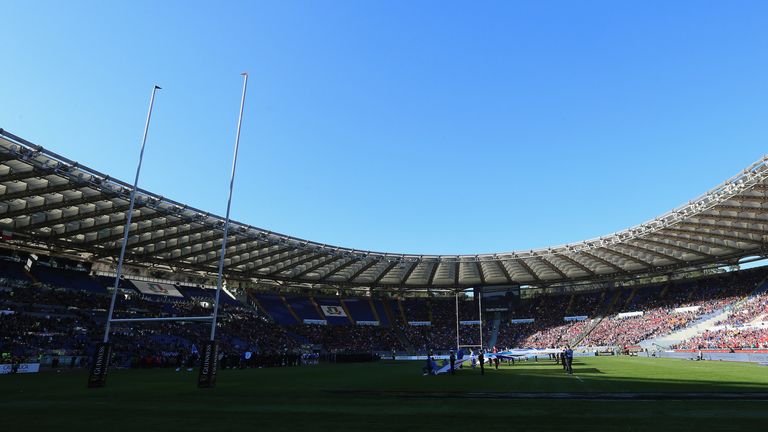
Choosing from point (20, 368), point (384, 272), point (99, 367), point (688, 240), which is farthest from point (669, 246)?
point (20, 368)

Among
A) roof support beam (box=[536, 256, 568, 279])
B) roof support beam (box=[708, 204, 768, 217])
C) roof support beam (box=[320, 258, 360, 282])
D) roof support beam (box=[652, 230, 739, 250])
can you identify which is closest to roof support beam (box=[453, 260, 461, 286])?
roof support beam (box=[536, 256, 568, 279])

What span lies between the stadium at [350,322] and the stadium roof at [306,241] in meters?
0.19

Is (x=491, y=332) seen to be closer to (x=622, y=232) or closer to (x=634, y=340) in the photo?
(x=634, y=340)

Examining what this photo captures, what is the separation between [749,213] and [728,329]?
50.7 feet

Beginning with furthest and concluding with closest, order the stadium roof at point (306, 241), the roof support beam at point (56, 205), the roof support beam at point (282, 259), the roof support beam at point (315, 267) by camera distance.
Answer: the roof support beam at point (315, 267) → the roof support beam at point (282, 259) → the roof support beam at point (56, 205) → the stadium roof at point (306, 241)

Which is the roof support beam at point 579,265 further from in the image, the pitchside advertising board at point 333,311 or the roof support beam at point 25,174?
the roof support beam at point 25,174

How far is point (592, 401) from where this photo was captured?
13.4 m

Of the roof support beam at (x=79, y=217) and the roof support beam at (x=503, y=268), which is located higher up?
the roof support beam at (x=503, y=268)

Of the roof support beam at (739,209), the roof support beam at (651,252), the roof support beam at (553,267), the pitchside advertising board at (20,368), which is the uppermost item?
the roof support beam at (739,209)

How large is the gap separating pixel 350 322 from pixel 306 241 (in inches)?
1018

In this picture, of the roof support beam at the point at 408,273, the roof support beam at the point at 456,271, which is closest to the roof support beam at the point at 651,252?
the roof support beam at the point at 456,271

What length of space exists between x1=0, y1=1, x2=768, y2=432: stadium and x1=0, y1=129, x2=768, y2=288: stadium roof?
0.19m

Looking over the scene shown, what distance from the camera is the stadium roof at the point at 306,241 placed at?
31.3 m

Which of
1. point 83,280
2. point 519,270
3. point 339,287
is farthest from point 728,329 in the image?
point 83,280
